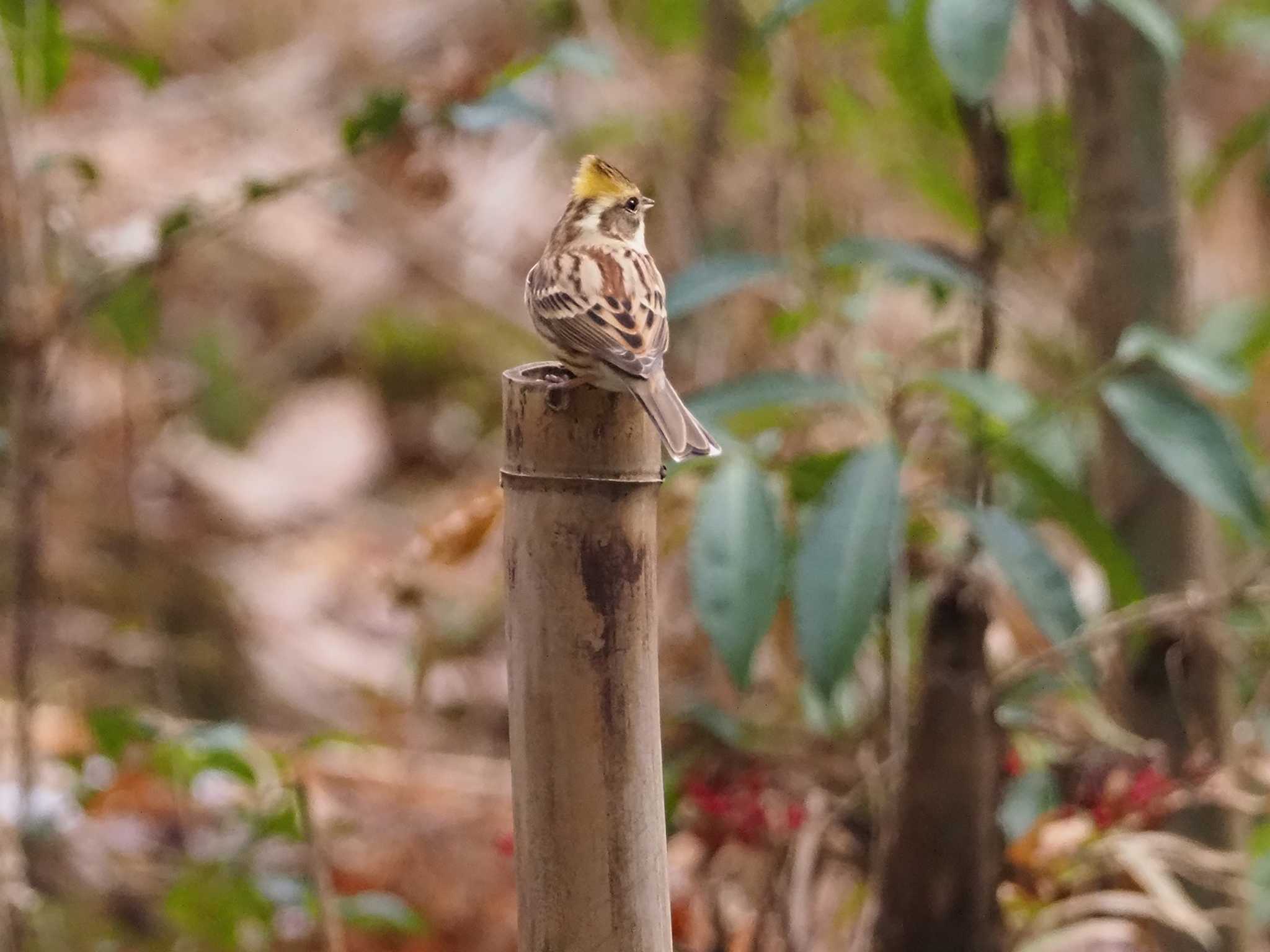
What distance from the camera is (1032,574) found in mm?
1484

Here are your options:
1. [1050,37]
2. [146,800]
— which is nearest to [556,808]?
[1050,37]

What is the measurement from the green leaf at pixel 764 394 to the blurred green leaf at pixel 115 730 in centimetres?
71

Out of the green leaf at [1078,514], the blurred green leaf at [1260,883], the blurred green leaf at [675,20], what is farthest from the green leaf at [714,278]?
the blurred green leaf at [675,20]

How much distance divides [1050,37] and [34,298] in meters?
1.41

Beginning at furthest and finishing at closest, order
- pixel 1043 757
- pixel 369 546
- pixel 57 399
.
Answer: pixel 369 546, pixel 57 399, pixel 1043 757

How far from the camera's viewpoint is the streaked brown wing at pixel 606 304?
1.16 meters

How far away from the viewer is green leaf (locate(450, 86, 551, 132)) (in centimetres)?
162

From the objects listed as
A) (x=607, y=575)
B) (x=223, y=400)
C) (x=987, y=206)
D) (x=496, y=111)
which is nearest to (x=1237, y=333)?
(x=987, y=206)

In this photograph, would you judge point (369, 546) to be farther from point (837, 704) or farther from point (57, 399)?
point (837, 704)

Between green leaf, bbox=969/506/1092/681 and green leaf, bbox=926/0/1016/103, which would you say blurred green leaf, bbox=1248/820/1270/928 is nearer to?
green leaf, bbox=969/506/1092/681

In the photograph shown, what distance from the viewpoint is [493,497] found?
4.48ft

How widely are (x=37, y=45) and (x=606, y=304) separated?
86 cm

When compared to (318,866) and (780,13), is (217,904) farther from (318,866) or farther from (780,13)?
(780,13)

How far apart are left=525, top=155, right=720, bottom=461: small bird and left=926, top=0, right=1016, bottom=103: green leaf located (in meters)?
0.30
